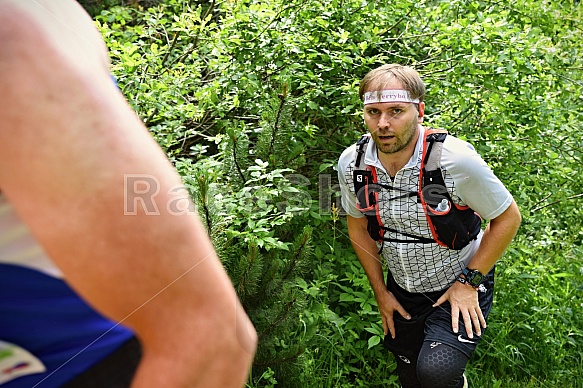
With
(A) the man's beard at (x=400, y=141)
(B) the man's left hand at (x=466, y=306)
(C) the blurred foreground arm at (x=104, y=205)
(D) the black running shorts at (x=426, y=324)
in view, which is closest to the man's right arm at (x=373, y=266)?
(D) the black running shorts at (x=426, y=324)

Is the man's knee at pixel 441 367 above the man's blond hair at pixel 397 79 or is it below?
below

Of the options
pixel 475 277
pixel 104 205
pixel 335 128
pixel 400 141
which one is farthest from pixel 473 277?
pixel 104 205

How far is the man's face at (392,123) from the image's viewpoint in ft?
13.3

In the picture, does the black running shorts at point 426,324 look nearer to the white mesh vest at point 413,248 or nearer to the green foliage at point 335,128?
the white mesh vest at point 413,248

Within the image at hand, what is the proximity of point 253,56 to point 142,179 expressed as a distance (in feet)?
14.5

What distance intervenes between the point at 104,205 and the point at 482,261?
3.68 meters

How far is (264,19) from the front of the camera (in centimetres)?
496

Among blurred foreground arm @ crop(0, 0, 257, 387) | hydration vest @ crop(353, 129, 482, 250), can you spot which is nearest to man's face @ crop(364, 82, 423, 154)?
hydration vest @ crop(353, 129, 482, 250)

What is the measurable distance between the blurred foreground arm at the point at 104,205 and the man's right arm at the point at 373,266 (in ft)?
12.6

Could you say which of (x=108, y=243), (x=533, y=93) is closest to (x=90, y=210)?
(x=108, y=243)

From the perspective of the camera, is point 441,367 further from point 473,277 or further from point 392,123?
point 392,123

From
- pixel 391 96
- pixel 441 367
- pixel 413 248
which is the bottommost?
pixel 441 367

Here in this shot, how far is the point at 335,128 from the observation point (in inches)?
216

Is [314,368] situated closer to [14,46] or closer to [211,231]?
[211,231]
